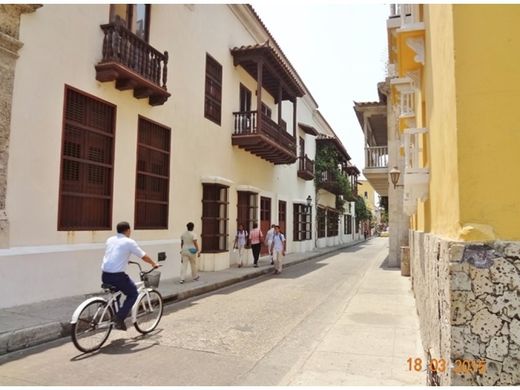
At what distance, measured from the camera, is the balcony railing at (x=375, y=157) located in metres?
16.8

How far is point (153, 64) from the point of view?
1045 centimetres

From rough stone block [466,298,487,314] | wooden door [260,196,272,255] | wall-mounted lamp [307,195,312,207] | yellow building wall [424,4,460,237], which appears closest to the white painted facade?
wooden door [260,196,272,255]

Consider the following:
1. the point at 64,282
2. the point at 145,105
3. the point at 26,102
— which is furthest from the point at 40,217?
the point at 145,105

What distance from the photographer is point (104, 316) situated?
18.8 feet

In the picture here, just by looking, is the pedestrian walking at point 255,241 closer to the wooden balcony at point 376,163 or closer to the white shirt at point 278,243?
the white shirt at point 278,243

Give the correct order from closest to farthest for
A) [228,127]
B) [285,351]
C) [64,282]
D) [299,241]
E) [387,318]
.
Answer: [285,351], [387,318], [64,282], [228,127], [299,241]

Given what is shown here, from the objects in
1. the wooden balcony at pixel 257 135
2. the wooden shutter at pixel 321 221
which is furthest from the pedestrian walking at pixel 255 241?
the wooden shutter at pixel 321 221

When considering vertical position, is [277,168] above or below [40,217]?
above

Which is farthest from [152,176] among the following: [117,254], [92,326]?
[92,326]

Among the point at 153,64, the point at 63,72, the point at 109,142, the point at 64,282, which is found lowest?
the point at 64,282

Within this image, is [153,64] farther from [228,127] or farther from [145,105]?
[228,127]

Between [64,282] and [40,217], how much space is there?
4.45 feet

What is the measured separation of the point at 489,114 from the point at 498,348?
4.95ft

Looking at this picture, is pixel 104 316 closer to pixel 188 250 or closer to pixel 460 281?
pixel 460 281
